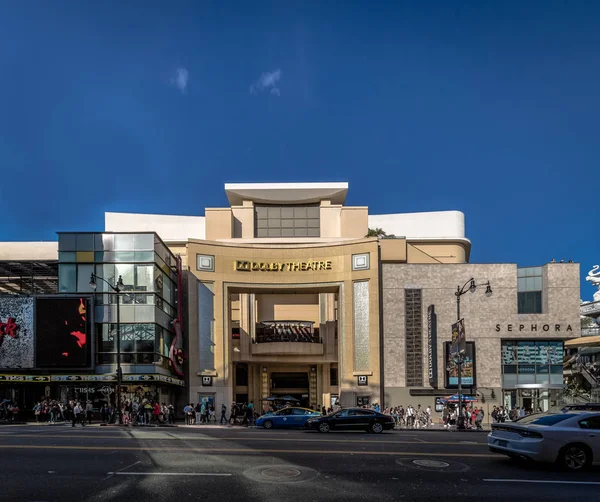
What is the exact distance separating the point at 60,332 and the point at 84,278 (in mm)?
4028

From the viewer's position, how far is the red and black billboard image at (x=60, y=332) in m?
42.4

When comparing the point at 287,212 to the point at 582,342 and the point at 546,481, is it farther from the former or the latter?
the point at 546,481

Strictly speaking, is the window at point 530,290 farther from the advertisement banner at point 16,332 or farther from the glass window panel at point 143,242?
the advertisement banner at point 16,332

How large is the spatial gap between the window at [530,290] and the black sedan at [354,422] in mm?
27478

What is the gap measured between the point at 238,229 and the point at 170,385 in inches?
774

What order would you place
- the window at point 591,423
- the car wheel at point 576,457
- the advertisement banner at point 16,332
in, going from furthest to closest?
the advertisement banner at point 16,332, the window at point 591,423, the car wheel at point 576,457

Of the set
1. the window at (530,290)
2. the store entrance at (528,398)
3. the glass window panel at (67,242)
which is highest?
the glass window panel at (67,242)

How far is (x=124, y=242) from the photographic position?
44.6m

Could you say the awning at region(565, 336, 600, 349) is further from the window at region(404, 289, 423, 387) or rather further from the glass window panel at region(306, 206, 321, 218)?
the glass window panel at region(306, 206, 321, 218)

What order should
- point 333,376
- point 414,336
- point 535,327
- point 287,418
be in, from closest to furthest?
point 287,418 → point 535,327 → point 414,336 → point 333,376

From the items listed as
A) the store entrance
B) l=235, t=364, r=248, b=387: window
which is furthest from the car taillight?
l=235, t=364, r=248, b=387: window

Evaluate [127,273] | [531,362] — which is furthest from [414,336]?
[127,273]

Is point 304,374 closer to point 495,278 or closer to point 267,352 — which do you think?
point 267,352

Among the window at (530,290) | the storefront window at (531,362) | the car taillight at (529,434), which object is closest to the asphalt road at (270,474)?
the car taillight at (529,434)
